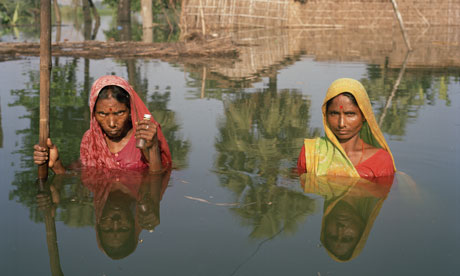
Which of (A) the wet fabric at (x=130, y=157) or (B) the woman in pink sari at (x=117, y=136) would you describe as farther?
(A) the wet fabric at (x=130, y=157)

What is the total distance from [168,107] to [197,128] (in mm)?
1293

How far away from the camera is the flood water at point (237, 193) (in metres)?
3.16

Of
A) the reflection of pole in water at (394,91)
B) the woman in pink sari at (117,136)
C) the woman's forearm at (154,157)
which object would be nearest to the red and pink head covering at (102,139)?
the woman in pink sari at (117,136)

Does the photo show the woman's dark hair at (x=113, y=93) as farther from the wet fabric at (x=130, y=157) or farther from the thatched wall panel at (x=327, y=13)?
the thatched wall panel at (x=327, y=13)

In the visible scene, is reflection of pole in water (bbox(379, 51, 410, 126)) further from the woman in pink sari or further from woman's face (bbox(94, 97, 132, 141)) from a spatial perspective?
woman's face (bbox(94, 97, 132, 141))

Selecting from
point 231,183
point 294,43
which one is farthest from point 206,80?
point 294,43

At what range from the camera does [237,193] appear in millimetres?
4406

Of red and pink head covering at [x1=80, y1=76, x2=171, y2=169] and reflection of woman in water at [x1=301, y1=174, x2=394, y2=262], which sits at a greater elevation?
red and pink head covering at [x1=80, y1=76, x2=171, y2=169]

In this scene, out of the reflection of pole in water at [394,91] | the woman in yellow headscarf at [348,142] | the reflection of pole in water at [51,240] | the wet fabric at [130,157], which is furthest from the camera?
the reflection of pole in water at [394,91]

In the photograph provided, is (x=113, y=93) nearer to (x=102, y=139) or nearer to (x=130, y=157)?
(x=102, y=139)

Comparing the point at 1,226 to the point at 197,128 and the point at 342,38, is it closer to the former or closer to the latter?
the point at 197,128

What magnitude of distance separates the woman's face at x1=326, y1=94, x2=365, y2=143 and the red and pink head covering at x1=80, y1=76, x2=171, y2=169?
1401 millimetres

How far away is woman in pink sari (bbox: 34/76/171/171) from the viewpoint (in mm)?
4316

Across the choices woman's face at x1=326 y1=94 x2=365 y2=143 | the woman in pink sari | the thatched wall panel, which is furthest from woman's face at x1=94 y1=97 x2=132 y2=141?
the thatched wall panel
